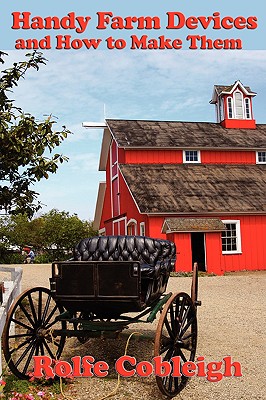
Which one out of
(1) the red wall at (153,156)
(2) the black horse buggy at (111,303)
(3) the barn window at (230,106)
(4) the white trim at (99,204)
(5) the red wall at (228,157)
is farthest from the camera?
(4) the white trim at (99,204)

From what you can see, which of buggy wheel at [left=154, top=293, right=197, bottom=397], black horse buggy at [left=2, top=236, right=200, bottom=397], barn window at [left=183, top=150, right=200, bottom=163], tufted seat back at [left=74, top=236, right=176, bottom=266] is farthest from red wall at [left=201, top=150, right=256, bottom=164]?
buggy wheel at [left=154, top=293, right=197, bottom=397]

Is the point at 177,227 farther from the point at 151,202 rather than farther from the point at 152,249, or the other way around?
the point at 152,249

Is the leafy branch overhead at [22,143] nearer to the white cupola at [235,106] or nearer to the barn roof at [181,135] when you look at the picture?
the barn roof at [181,135]

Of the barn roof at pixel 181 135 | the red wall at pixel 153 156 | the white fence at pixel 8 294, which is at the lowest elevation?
the white fence at pixel 8 294

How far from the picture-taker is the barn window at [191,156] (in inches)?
983

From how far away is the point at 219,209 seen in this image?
20.3 meters

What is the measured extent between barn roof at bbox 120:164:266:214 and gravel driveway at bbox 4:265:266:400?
28.0ft

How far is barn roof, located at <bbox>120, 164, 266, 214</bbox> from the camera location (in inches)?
797

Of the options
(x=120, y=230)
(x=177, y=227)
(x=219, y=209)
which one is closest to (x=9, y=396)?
(x=177, y=227)

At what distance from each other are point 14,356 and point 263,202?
16785 millimetres

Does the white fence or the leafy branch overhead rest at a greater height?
the leafy branch overhead

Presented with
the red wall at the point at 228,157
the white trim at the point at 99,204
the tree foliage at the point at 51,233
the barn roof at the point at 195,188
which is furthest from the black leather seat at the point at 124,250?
the tree foliage at the point at 51,233

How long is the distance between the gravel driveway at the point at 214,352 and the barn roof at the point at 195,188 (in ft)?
28.0

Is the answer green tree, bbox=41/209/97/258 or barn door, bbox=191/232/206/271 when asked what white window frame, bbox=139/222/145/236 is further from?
green tree, bbox=41/209/97/258
